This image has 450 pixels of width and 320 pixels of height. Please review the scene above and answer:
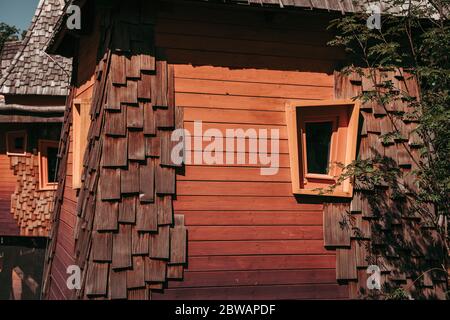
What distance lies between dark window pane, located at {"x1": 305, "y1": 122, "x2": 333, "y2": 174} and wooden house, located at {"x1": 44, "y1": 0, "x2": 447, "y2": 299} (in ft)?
0.07

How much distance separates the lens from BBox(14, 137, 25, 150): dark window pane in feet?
43.8

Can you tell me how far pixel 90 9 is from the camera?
7367 millimetres

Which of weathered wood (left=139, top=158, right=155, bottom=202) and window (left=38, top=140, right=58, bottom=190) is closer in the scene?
weathered wood (left=139, top=158, right=155, bottom=202)

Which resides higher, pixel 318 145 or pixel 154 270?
pixel 318 145

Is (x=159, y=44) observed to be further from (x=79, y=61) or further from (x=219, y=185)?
(x=79, y=61)

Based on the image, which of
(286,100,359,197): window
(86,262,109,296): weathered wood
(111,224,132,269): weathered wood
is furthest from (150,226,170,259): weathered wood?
(286,100,359,197): window

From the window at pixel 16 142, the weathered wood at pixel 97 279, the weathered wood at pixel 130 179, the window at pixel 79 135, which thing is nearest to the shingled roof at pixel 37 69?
the window at pixel 16 142

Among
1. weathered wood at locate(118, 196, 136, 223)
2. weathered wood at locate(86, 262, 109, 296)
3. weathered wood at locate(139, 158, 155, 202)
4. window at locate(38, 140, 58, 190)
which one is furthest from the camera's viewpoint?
window at locate(38, 140, 58, 190)

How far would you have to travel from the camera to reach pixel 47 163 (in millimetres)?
13312

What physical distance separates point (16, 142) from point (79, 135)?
584 centimetres

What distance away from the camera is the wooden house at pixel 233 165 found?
19.7 feet

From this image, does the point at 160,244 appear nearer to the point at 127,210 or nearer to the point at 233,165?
the point at 127,210

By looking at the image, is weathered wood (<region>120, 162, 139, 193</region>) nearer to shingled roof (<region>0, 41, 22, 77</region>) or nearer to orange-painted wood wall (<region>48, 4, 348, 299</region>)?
orange-painted wood wall (<region>48, 4, 348, 299</region>)

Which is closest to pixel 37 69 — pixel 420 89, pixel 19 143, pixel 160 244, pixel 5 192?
pixel 19 143
